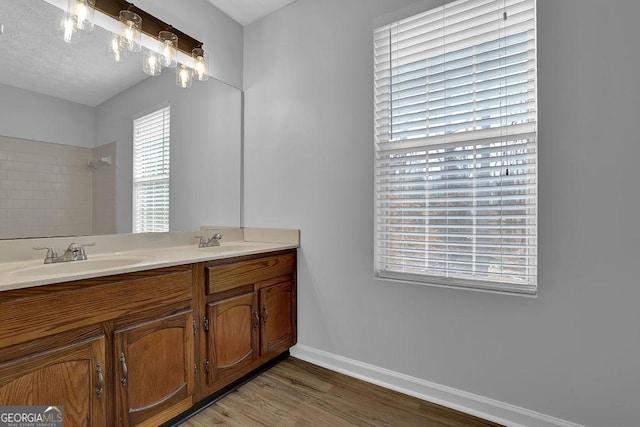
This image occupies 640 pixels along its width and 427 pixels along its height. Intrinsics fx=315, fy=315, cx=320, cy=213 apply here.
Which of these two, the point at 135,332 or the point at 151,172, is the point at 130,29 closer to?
the point at 151,172

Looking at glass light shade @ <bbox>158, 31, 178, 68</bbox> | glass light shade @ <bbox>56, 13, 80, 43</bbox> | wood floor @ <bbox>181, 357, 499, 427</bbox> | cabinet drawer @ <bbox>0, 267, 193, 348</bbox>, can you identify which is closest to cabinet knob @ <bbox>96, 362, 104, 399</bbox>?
cabinet drawer @ <bbox>0, 267, 193, 348</bbox>

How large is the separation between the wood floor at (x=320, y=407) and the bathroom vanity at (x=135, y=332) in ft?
0.39

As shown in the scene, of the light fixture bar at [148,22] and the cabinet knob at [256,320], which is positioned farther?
the cabinet knob at [256,320]

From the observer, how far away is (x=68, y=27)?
1593mm

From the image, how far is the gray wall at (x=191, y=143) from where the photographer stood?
194 cm

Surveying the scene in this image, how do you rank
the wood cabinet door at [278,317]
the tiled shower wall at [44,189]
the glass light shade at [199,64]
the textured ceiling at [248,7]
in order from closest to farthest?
the tiled shower wall at [44,189] → the wood cabinet door at [278,317] → the glass light shade at [199,64] → the textured ceiling at [248,7]

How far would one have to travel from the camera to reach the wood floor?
1.63 meters

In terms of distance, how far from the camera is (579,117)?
143 cm

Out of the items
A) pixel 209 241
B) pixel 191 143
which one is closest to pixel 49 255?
pixel 209 241

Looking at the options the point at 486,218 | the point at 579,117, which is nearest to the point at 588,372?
the point at 486,218

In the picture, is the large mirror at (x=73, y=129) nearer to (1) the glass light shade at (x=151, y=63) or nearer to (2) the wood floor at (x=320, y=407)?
(1) the glass light shade at (x=151, y=63)

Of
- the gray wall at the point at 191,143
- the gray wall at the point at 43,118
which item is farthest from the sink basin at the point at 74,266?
the gray wall at the point at 43,118

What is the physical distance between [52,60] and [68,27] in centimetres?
21

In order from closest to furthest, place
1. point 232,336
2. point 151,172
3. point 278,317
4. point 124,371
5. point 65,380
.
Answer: point 65,380 → point 124,371 → point 232,336 → point 151,172 → point 278,317
